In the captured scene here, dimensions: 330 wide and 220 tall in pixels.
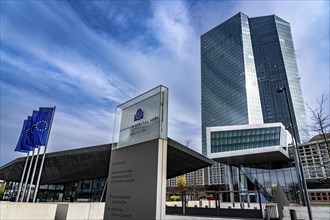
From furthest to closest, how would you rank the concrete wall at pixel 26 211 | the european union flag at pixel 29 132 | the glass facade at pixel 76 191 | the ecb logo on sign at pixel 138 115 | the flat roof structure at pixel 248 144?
the flat roof structure at pixel 248 144 < the glass facade at pixel 76 191 < the european union flag at pixel 29 132 < the concrete wall at pixel 26 211 < the ecb logo on sign at pixel 138 115

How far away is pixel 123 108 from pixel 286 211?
16917 millimetres

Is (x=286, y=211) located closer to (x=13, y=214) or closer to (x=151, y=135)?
(x=151, y=135)

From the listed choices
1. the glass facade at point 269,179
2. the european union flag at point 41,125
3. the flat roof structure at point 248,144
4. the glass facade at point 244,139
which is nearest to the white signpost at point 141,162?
the european union flag at point 41,125

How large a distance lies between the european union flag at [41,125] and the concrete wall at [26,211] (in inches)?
259

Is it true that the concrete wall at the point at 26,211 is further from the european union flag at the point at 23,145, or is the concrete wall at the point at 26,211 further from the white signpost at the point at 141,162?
the european union flag at the point at 23,145

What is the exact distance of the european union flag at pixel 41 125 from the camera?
56.1 feet

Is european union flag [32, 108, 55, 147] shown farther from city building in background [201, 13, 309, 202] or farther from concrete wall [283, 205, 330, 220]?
city building in background [201, 13, 309, 202]

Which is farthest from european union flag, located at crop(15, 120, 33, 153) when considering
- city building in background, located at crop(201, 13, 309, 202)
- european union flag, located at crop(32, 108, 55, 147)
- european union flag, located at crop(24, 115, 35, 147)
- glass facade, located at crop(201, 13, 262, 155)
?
glass facade, located at crop(201, 13, 262, 155)

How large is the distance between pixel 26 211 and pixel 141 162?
945 centimetres

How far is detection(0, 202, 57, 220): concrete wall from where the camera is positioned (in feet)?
33.9

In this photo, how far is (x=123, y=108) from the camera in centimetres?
776

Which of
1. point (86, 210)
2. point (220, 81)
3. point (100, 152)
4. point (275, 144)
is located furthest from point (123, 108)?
point (220, 81)

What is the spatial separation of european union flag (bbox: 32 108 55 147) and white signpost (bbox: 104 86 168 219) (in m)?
12.9

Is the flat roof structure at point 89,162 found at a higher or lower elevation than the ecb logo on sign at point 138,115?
higher
